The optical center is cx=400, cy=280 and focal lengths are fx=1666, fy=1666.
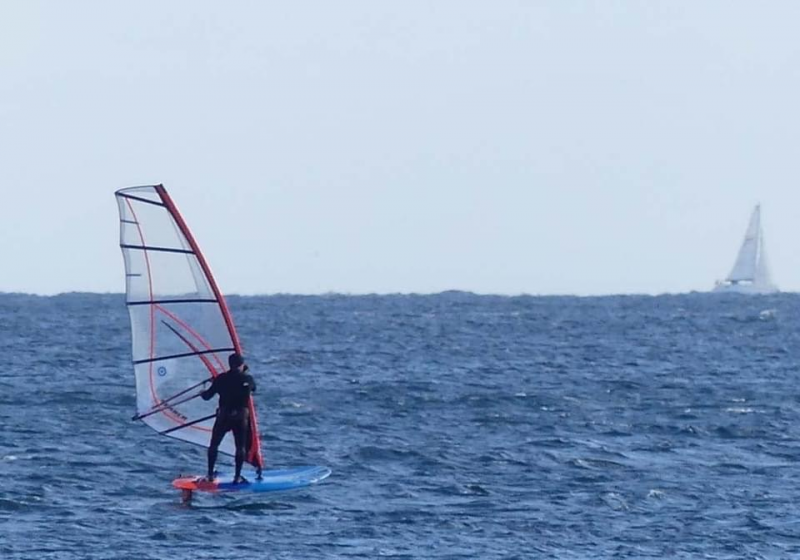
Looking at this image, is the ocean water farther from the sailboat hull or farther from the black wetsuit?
the sailboat hull

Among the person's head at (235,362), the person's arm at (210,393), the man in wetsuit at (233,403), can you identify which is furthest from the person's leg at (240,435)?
the person's head at (235,362)

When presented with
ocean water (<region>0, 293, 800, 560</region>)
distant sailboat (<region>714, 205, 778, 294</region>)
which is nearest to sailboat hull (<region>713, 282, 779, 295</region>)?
distant sailboat (<region>714, 205, 778, 294</region>)

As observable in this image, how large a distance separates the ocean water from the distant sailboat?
7200 cm

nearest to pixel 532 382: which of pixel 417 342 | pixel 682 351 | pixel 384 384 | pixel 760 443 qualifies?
pixel 384 384

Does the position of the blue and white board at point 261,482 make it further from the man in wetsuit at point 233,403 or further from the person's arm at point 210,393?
the person's arm at point 210,393

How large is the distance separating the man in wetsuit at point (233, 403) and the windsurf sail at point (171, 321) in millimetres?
217

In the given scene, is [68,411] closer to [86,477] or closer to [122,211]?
[86,477]

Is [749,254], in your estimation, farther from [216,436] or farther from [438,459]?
[216,436]

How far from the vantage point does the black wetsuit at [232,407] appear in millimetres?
16938

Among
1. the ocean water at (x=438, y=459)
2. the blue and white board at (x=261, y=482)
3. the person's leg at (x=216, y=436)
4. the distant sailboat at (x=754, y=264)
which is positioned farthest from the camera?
the distant sailboat at (x=754, y=264)

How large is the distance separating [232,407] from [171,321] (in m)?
1.09

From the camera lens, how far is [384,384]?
110ft

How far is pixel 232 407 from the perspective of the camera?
17.0m

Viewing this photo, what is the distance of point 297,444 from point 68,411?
5599 mm
